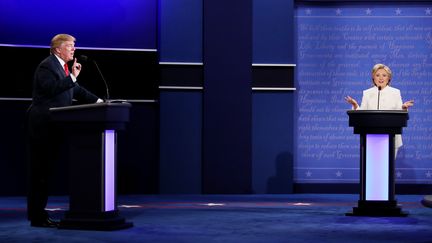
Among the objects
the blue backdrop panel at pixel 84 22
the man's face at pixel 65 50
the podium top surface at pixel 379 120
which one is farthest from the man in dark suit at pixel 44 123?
the blue backdrop panel at pixel 84 22

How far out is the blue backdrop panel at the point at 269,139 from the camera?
9.15 meters

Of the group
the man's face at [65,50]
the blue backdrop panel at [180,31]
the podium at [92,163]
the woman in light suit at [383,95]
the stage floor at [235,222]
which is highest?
the blue backdrop panel at [180,31]

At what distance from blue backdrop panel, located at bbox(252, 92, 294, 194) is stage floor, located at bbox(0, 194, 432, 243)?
23.1 inches

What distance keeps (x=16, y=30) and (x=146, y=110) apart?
1728mm

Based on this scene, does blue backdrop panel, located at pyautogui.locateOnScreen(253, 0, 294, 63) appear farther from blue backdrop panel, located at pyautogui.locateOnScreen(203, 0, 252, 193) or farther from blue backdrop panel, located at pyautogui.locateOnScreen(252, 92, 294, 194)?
blue backdrop panel, located at pyautogui.locateOnScreen(252, 92, 294, 194)

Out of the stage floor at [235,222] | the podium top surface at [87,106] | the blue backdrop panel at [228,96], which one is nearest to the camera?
the stage floor at [235,222]

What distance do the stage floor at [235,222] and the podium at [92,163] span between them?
15 centimetres

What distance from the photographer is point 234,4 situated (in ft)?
30.0

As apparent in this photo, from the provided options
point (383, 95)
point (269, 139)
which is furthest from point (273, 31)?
point (383, 95)

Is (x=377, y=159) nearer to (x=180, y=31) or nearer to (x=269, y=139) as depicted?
(x=269, y=139)

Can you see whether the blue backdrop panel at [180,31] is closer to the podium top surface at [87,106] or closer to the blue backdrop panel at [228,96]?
the blue backdrop panel at [228,96]

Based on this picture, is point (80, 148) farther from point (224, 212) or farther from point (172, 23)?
point (172, 23)

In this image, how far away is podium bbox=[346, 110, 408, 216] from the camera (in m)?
6.79

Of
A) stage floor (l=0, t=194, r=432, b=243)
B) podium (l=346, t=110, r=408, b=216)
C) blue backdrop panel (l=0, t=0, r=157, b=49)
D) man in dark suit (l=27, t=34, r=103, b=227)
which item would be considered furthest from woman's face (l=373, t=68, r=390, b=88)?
man in dark suit (l=27, t=34, r=103, b=227)
